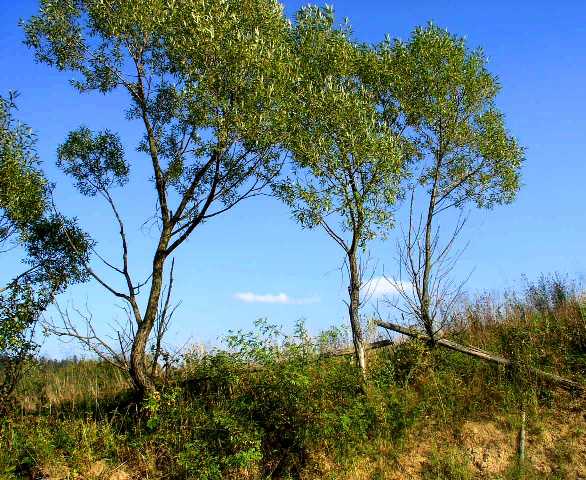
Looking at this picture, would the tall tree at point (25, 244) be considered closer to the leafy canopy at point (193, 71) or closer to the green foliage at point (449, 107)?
the leafy canopy at point (193, 71)

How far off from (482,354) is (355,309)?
5198 mm

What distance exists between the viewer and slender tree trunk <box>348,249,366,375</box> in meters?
22.3

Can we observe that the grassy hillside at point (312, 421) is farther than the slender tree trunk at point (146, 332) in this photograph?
No

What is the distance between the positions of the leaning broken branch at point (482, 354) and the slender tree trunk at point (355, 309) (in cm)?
213

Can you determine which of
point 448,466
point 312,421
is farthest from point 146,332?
point 448,466

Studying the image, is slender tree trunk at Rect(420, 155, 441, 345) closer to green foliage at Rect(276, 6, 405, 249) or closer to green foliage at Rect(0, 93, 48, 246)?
green foliage at Rect(276, 6, 405, 249)

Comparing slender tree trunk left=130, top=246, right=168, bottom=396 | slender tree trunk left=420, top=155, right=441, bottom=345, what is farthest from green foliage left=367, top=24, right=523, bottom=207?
slender tree trunk left=130, top=246, right=168, bottom=396

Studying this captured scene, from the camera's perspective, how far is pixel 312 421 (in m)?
18.6

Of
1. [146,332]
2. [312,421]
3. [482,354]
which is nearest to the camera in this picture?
[312,421]

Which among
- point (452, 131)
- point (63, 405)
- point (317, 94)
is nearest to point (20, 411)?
point (63, 405)

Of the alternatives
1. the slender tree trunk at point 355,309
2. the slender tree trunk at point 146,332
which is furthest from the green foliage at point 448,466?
the slender tree trunk at point 146,332

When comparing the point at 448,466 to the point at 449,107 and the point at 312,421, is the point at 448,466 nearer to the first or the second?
the point at 312,421

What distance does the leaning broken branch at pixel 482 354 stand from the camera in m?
21.6

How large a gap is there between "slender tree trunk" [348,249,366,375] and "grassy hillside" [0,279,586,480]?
53 centimetres
